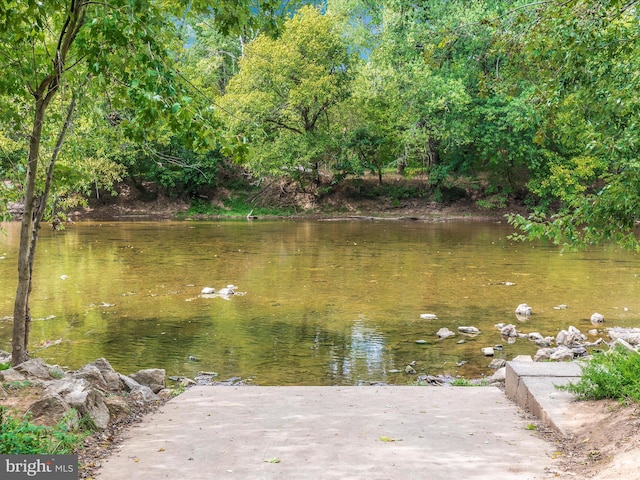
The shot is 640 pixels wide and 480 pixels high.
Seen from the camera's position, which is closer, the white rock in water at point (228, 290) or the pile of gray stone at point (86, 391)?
the pile of gray stone at point (86, 391)

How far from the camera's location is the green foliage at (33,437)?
368 centimetres

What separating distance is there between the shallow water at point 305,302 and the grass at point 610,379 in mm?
3014

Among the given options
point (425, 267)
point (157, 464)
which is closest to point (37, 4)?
point (157, 464)

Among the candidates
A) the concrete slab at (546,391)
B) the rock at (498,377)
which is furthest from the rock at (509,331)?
the concrete slab at (546,391)

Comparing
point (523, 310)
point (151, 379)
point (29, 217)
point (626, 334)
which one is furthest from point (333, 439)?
point (523, 310)

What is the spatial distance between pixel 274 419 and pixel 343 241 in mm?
19724

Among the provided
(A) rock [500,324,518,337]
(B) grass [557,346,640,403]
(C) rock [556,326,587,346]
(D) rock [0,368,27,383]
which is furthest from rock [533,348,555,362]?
(D) rock [0,368,27,383]

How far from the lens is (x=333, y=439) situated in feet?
15.2

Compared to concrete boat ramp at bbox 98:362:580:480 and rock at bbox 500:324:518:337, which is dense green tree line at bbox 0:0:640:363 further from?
rock at bbox 500:324:518:337

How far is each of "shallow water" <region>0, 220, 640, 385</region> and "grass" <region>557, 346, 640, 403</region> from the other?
301 cm

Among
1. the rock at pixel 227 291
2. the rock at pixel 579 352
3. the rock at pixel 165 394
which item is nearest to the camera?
the rock at pixel 165 394

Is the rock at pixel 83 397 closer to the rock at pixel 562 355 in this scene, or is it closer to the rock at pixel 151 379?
the rock at pixel 151 379

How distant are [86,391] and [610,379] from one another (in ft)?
14.1

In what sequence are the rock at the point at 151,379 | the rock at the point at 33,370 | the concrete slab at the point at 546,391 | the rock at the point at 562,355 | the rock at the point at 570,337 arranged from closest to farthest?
the concrete slab at the point at 546,391 < the rock at the point at 33,370 < the rock at the point at 151,379 < the rock at the point at 562,355 < the rock at the point at 570,337
